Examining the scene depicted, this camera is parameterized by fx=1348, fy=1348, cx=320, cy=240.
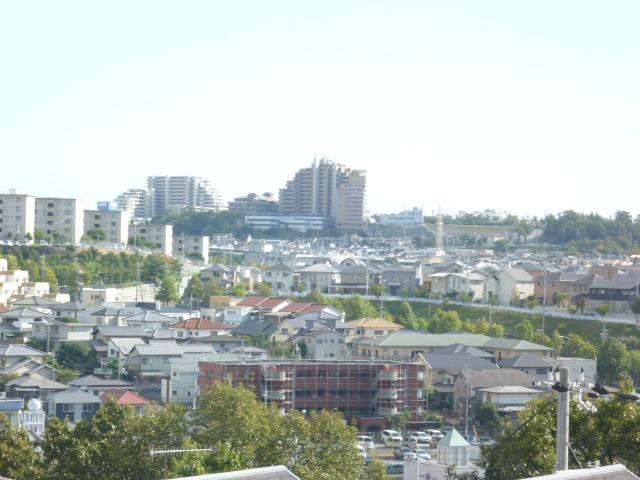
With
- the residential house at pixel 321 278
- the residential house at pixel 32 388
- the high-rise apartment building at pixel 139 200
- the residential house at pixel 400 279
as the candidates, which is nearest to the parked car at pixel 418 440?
the residential house at pixel 32 388

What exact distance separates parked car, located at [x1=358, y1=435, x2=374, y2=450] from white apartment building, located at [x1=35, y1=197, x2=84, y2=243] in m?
29.4

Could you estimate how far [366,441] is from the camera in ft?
76.0

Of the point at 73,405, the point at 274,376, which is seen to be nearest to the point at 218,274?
the point at 274,376

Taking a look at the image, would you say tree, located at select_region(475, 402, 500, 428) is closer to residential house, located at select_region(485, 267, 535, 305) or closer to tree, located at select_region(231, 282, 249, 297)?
residential house, located at select_region(485, 267, 535, 305)

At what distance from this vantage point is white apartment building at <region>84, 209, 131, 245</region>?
53737 millimetres

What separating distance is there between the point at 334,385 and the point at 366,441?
9.06 ft

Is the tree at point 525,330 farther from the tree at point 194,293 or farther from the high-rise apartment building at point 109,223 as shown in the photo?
the high-rise apartment building at point 109,223

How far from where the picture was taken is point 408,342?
1297 inches

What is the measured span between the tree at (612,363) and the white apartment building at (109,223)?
27.6 meters

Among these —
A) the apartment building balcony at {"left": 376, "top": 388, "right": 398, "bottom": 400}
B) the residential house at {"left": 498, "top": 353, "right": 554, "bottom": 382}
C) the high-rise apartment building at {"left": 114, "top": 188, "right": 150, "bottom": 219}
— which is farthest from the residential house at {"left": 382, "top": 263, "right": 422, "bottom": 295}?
the high-rise apartment building at {"left": 114, "top": 188, "right": 150, "bottom": 219}

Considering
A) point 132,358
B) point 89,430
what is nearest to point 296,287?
point 132,358

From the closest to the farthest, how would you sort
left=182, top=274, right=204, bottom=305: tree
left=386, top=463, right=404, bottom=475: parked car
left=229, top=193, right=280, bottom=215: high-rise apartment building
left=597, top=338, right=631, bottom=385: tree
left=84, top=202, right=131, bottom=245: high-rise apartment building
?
left=386, top=463, right=404, bottom=475: parked car
left=597, top=338, right=631, bottom=385: tree
left=182, top=274, right=204, bottom=305: tree
left=84, top=202, right=131, bottom=245: high-rise apartment building
left=229, top=193, right=280, bottom=215: high-rise apartment building

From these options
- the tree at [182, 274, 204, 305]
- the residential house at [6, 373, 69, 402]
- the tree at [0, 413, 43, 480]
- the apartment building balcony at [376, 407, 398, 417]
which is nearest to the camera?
the tree at [0, 413, 43, 480]

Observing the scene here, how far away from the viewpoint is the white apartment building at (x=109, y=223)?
176 ft
